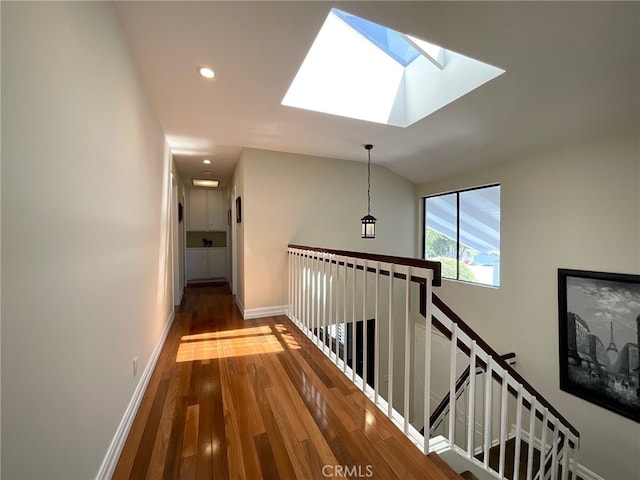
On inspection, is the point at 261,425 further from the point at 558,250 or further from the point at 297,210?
the point at 558,250

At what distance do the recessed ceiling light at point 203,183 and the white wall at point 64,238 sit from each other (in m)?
4.28

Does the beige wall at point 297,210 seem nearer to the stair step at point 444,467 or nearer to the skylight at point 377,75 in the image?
the skylight at point 377,75

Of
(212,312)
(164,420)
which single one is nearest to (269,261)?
(212,312)

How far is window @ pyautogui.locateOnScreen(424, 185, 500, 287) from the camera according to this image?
394 cm

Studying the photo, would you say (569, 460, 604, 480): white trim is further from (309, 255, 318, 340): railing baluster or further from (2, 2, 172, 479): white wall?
(2, 2, 172, 479): white wall

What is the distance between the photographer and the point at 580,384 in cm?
295

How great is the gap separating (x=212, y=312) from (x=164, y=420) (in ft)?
8.12

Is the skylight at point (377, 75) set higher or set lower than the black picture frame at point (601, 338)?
higher

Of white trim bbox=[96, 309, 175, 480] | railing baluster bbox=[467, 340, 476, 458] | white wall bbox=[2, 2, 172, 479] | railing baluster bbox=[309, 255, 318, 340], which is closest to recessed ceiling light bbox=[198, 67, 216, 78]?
white wall bbox=[2, 2, 172, 479]

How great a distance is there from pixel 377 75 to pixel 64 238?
3114 millimetres

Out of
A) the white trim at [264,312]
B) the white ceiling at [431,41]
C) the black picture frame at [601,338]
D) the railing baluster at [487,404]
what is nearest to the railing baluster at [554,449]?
the railing baluster at [487,404]

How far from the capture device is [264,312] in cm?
388

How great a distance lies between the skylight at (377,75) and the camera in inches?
96.5

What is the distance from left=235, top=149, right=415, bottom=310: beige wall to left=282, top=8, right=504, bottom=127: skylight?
4.75 ft
